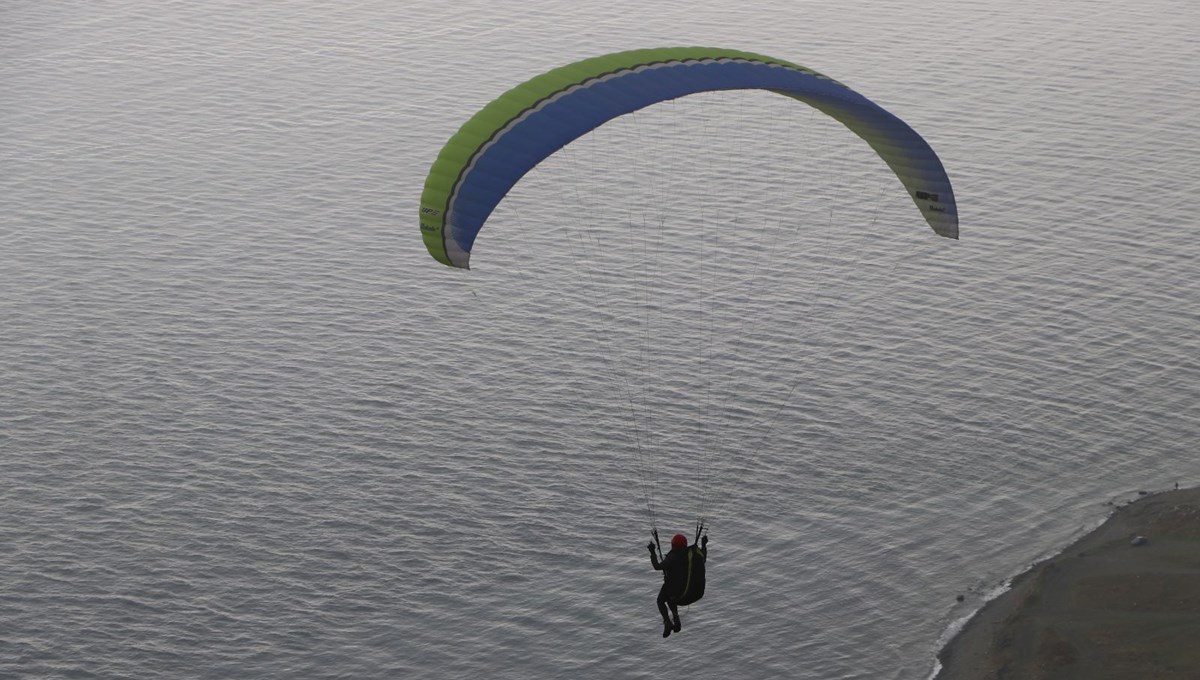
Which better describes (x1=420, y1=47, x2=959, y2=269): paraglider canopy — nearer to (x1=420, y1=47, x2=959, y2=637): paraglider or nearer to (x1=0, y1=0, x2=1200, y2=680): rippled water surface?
(x1=420, y1=47, x2=959, y2=637): paraglider

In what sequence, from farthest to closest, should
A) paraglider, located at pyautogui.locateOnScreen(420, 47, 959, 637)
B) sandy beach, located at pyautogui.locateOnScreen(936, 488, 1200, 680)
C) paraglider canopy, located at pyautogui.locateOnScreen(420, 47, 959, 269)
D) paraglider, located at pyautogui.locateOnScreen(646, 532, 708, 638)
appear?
sandy beach, located at pyautogui.locateOnScreen(936, 488, 1200, 680)
paraglider canopy, located at pyautogui.locateOnScreen(420, 47, 959, 269)
paraglider, located at pyautogui.locateOnScreen(420, 47, 959, 637)
paraglider, located at pyautogui.locateOnScreen(646, 532, 708, 638)

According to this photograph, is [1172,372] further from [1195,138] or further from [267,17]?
[267,17]

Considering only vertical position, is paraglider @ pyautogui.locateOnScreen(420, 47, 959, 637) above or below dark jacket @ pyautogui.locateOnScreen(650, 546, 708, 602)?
above

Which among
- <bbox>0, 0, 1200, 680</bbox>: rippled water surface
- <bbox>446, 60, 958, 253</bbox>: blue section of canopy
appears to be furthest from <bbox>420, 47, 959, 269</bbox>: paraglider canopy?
<bbox>0, 0, 1200, 680</bbox>: rippled water surface

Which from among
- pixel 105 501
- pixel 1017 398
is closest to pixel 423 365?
pixel 105 501

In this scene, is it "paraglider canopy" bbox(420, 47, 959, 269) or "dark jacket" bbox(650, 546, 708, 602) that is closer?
"dark jacket" bbox(650, 546, 708, 602)

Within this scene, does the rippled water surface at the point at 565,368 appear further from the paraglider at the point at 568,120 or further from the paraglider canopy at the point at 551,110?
the paraglider canopy at the point at 551,110

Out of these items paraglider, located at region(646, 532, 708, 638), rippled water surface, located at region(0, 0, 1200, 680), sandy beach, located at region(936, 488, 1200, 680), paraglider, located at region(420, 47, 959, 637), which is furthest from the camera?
rippled water surface, located at region(0, 0, 1200, 680)
